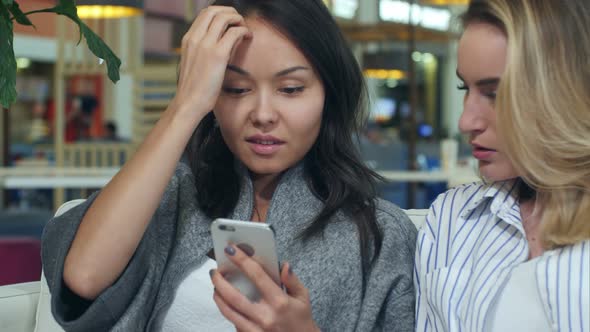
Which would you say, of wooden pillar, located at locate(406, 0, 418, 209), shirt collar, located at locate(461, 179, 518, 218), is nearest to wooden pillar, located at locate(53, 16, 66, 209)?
wooden pillar, located at locate(406, 0, 418, 209)

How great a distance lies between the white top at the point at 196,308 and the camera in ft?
4.45

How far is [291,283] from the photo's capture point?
1.10 m

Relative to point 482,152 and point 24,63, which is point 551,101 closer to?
point 482,152

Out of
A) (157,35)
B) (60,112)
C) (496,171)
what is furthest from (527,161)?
(157,35)

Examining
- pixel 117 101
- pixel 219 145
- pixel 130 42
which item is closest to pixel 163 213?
pixel 219 145

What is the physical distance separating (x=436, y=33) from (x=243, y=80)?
824 cm

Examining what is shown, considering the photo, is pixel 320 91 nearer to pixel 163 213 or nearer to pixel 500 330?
pixel 163 213

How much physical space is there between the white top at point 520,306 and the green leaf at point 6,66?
829 millimetres

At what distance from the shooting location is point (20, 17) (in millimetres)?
1458

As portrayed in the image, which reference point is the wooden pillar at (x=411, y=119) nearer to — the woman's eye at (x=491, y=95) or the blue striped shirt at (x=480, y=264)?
the blue striped shirt at (x=480, y=264)

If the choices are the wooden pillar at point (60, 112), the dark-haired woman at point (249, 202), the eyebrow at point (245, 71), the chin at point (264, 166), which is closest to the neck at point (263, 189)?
the dark-haired woman at point (249, 202)

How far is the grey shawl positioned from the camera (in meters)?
1.31

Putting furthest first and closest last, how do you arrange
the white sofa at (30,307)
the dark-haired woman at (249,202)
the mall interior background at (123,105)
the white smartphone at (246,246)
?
1. the mall interior background at (123,105)
2. the white sofa at (30,307)
3. the dark-haired woman at (249,202)
4. the white smartphone at (246,246)

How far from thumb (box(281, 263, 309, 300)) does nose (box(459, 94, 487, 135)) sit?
34 cm
